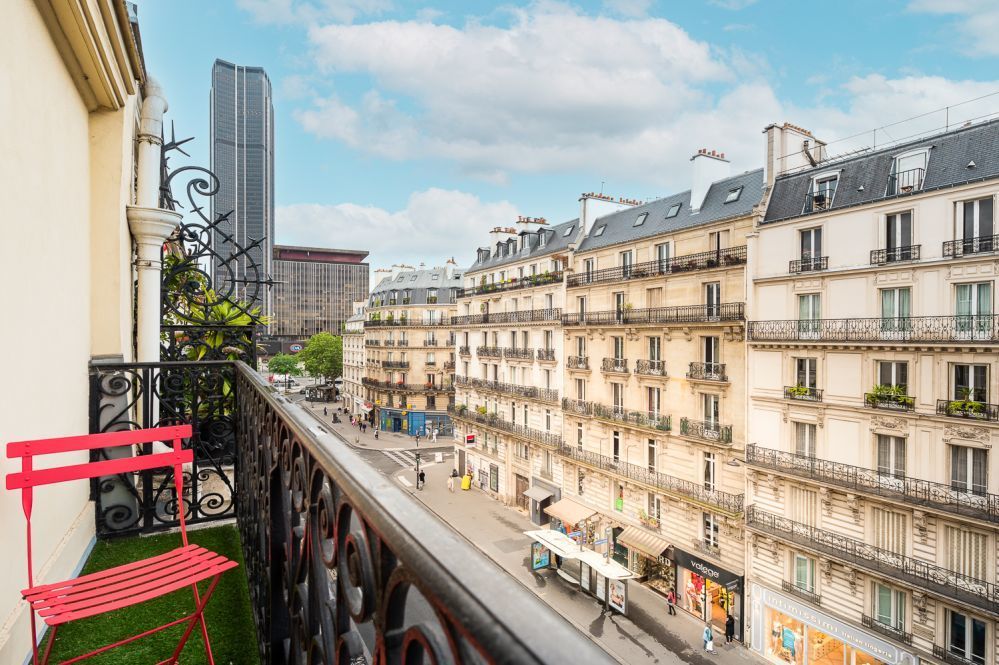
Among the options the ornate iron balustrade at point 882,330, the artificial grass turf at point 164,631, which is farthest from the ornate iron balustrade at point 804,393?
the artificial grass turf at point 164,631

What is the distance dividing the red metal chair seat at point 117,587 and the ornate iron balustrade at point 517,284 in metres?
25.1

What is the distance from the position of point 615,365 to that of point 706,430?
505cm

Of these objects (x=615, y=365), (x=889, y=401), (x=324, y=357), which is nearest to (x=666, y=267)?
(x=615, y=365)

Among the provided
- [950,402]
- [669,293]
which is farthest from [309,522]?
[669,293]

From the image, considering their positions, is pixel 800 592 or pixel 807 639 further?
pixel 800 592

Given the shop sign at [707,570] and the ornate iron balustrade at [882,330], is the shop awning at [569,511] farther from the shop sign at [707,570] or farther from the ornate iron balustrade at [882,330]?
the ornate iron balustrade at [882,330]

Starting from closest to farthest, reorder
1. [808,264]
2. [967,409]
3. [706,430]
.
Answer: [967,409]
[808,264]
[706,430]

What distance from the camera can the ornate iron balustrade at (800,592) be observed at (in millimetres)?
16234

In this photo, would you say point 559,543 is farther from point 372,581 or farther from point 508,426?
point 372,581

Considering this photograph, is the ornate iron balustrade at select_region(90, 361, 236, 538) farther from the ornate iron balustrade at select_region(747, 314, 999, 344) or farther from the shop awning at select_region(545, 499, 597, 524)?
the shop awning at select_region(545, 499, 597, 524)

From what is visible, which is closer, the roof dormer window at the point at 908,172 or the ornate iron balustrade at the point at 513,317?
the roof dormer window at the point at 908,172

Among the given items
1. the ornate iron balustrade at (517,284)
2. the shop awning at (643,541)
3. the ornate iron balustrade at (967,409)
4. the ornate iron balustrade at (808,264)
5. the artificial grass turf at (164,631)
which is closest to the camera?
the artificial grass turf at (164,631)

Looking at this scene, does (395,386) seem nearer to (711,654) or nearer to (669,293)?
(669,293)

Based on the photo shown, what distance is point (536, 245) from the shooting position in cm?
3188
